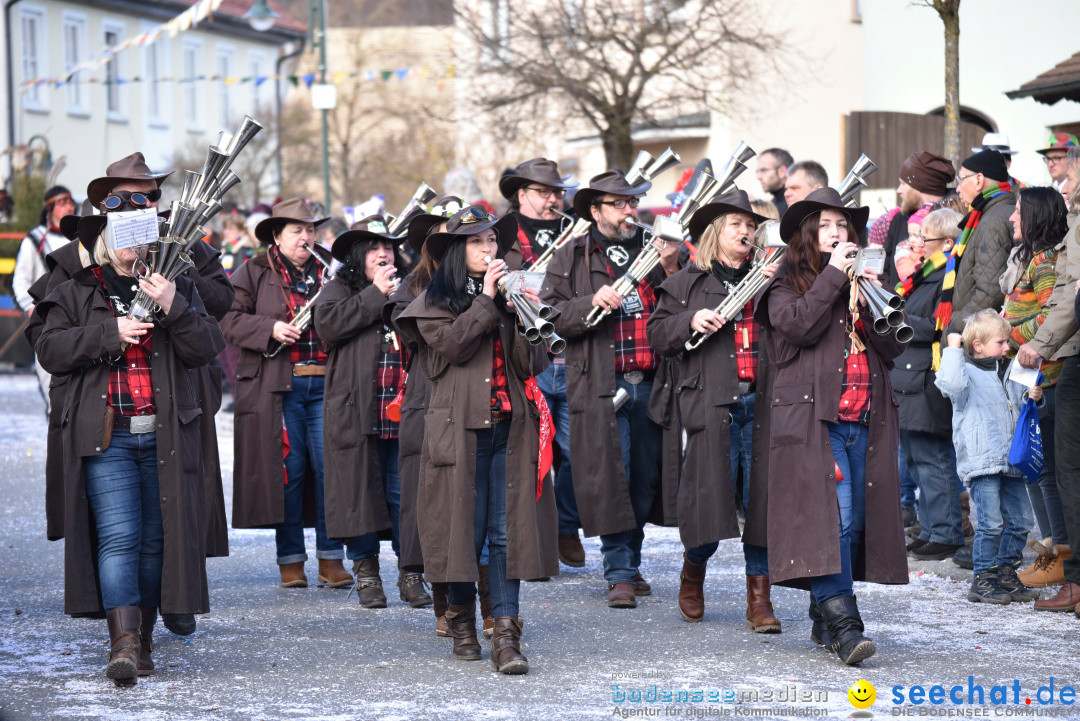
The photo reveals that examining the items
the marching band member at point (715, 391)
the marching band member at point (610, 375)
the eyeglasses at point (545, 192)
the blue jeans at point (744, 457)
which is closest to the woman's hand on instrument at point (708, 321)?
the marching band member at point (715, 391)

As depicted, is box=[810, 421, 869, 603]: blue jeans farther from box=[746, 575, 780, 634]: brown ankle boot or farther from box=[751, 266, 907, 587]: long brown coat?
box=[746, 575, 780, 634]: brown ankle boot

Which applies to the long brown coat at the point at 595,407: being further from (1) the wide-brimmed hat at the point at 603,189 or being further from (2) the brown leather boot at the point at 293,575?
(2) the brown leather boot at the point at 293,575

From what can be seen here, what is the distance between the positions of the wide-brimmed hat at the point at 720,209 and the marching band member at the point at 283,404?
241 cm

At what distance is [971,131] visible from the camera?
1521 centimetres

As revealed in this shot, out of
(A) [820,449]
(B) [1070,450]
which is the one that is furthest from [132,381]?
(B) [1070,450]

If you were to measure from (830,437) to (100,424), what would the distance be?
3.20m

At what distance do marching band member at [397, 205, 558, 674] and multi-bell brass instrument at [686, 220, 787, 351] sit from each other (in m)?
1.03

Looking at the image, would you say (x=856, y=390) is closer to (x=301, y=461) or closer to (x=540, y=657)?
(x=540, y=657)

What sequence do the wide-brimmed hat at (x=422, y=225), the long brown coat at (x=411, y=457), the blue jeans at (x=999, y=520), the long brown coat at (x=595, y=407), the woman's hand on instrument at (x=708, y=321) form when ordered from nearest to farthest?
the long brown coat at (x=411, y=457) → the wide-brimmed hat at (x=422, y=225) → the woman's hand on instrument at (x=708, y=321) → the blue jeans at (x=999, y=520) → the long brown coat at (x=595, y=407)

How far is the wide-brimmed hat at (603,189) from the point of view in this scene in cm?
838

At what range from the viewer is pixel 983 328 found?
8273 millimetres

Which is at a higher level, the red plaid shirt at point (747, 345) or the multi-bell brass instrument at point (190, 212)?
the multi-bell brass instrument at point (190, 212)

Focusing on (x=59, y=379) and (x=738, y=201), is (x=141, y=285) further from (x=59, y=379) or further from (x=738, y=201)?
(x=738, y=201)

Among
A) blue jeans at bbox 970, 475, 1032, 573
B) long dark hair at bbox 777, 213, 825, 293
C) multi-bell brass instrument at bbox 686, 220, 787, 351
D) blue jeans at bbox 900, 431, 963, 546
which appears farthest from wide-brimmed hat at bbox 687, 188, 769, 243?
blue jeans at bbox 900, 431, 963, 546
